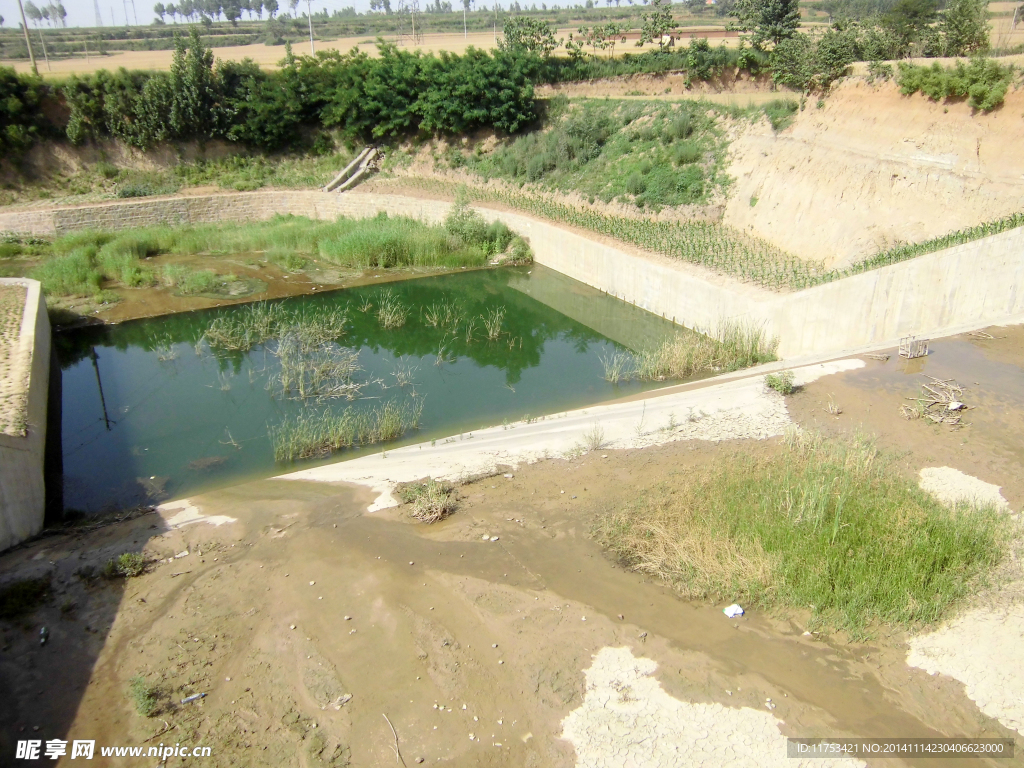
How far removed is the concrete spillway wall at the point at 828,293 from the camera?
1077 cm

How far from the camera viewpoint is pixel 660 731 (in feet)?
15.1

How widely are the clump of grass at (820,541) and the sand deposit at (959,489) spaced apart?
0.83 ft

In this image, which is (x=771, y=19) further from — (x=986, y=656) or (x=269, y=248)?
(x=986, y=656)

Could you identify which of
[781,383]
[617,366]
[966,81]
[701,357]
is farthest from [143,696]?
[966,81]

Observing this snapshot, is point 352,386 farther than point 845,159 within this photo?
No

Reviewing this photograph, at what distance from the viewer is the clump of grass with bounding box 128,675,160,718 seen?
16.1 ft

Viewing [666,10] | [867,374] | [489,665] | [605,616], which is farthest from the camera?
[666,10]

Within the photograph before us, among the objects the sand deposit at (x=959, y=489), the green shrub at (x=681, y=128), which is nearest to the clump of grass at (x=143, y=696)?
the sand deposit at (x=959, y=489)

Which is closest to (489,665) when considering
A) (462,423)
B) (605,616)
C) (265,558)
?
(605,616)

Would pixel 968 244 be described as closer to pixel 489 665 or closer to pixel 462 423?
pixel 462 423

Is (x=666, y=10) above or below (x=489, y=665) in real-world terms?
above

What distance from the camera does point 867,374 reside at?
9281 millimetres

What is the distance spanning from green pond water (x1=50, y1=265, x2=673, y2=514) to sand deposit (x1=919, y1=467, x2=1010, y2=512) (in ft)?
16.5

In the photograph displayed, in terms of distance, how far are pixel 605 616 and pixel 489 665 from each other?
971 millimetres
